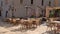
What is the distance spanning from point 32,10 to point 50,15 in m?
5.39

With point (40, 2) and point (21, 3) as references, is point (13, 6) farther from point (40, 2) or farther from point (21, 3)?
point (40, 2)

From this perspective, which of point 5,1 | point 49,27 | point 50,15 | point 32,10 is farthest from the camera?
point 5,1

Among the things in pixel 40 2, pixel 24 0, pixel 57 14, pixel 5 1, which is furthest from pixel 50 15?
pixel 5 1

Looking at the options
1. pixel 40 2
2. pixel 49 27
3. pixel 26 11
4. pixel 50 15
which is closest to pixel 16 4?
pixel 26 11

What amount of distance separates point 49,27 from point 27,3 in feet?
50.7

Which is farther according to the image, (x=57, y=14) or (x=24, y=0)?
(x=24, y=0)

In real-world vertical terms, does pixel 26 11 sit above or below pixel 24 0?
below

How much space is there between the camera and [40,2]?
40219mm

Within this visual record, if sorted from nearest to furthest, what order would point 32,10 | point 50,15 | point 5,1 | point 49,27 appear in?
point 49,27 < point 50,15 < point 32,10 < point 5,1

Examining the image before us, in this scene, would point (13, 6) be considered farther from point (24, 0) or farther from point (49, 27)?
point (49, 27)

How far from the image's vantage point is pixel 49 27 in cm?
2634

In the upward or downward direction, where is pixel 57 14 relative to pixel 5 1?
downward

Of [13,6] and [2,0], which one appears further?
[2,0]

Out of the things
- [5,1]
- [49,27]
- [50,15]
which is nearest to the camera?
[49,27]
